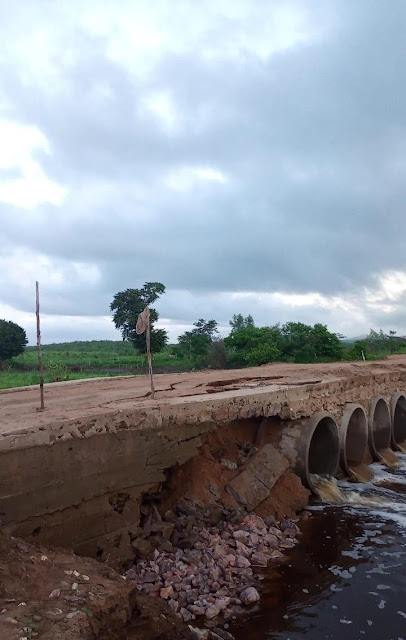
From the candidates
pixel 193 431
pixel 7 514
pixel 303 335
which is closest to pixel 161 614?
pixel 7 514

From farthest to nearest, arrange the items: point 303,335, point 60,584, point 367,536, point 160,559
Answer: point 303,335
point 367,536
point 160,559
point 60,584

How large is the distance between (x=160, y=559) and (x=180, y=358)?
23.2 m

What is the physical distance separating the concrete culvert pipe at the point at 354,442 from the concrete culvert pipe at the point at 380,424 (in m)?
0.63

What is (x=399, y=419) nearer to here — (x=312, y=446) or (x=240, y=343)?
(x=312, y=446)

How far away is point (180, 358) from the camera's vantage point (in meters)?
28.2

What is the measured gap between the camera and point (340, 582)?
16.5 ft

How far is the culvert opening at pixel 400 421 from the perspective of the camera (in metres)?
12.2

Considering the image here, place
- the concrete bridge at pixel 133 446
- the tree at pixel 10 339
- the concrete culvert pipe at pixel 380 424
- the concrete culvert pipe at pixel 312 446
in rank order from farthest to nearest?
the tree at pixel 10 339
the concrete culvert pipe at pixel 380 424
the concrete culvert pipe at pixel 312 446
the concrete bridge at pixel 133 446

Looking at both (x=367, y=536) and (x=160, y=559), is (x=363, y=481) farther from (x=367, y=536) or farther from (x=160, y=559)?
(x=160, y=559)

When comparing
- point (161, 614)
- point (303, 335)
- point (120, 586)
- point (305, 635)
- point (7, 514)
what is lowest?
point (305, 635)

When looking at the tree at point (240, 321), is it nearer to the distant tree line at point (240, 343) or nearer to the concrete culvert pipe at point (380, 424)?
the distant tree line at point (240, 343)

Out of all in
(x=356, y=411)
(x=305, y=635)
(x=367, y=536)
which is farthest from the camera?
(x=356, y=411)

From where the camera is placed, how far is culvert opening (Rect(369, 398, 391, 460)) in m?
10.9

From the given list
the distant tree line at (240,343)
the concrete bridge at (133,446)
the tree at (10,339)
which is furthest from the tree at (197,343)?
the concrete bridge at (133,446)
